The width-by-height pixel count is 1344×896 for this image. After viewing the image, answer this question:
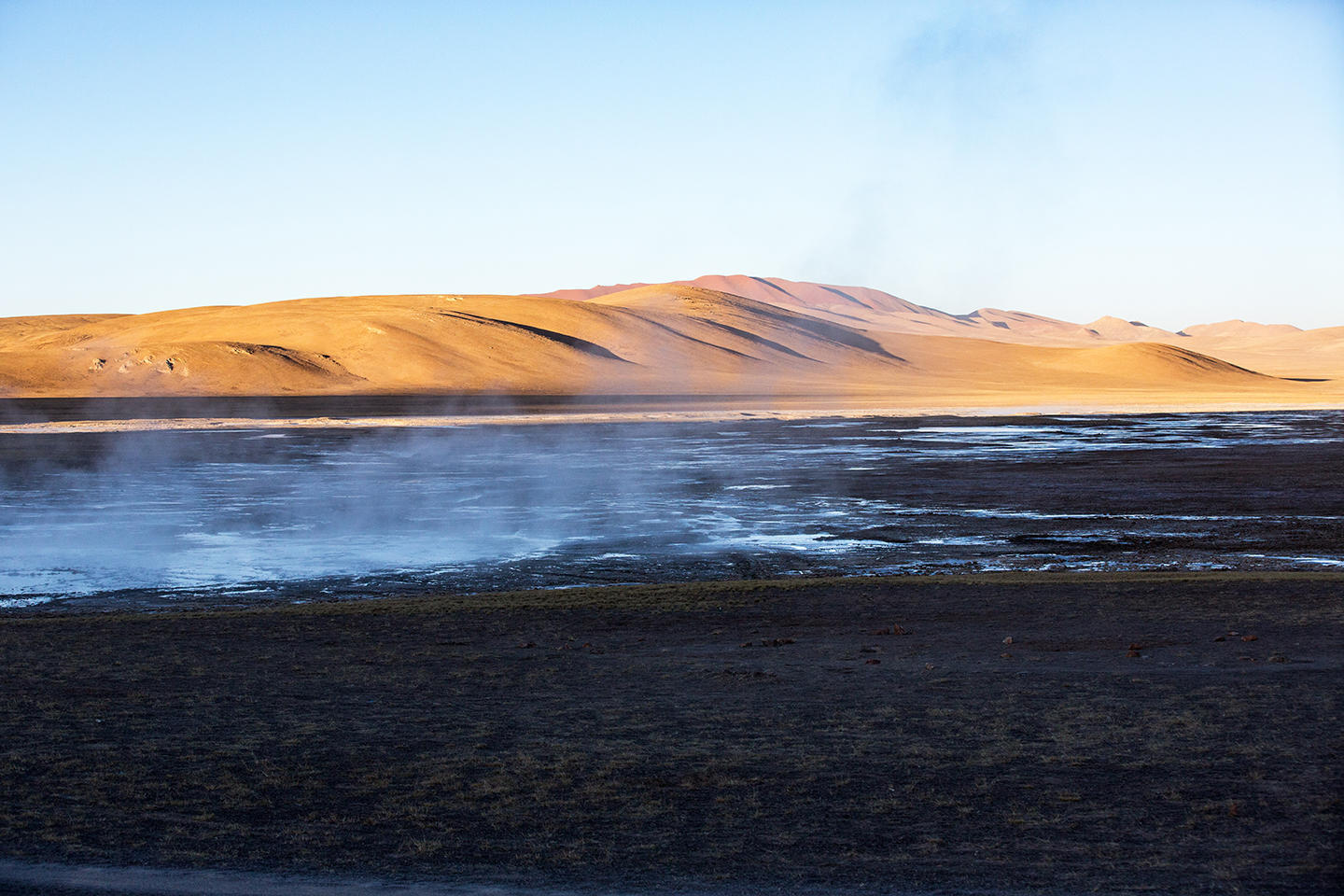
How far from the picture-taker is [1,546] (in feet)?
62.2

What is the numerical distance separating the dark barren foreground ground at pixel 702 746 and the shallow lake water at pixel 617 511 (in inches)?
173

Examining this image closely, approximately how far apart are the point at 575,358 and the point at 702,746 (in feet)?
353

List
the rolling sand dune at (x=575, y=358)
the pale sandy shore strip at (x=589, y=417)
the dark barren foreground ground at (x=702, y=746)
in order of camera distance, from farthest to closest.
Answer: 1. the rolling sand dune at (x=575, y=358)
2. the pale sandy shore strip at (x=589, y=417)
3. the dark barren foreground ground at (x=702, y=746)

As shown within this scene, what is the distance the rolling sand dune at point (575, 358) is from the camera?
9250 centimetres

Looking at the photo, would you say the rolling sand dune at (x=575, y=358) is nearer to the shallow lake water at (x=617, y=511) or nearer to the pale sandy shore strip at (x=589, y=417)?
the pale sandy shore strip at (x=589, y=417)

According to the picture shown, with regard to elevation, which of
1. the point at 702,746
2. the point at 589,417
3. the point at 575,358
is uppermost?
the point at 575,358

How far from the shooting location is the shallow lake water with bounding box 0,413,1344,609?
16.5 metres

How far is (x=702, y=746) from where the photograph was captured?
7.44 metres

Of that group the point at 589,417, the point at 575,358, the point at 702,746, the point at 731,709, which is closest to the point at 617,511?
the point at 731,709

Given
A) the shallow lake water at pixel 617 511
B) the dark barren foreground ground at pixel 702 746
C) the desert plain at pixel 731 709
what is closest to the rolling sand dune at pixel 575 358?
the shallow lake water at pixel 617 511

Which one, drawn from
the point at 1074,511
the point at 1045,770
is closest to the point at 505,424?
the point at 1074,511

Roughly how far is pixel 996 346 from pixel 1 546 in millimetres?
157137

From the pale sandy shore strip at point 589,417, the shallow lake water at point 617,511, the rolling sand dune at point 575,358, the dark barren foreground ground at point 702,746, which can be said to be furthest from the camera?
the rolling sand dune at point 575,358

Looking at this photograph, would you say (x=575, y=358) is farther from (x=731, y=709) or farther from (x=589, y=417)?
(x=731, y=709)
